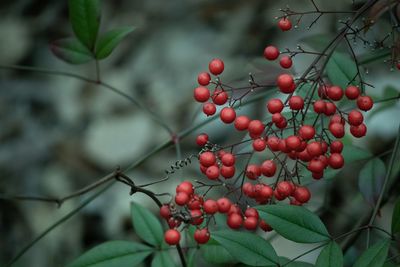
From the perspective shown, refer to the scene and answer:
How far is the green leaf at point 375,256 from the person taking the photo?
84 cm

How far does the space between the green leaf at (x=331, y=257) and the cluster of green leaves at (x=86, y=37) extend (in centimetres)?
58

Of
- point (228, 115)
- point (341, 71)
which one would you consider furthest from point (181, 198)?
point (341, 71)

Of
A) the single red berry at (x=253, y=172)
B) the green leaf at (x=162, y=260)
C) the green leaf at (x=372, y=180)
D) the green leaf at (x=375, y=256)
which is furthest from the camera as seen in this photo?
the green leaf at (x=372, y=180)

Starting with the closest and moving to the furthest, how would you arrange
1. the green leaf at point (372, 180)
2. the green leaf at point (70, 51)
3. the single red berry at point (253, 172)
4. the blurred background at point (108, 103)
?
the single red berry at point (253, 172), the green leaf at point (372, 180), the green leaf at point (70, 51), the blurred background at point (108, 103)

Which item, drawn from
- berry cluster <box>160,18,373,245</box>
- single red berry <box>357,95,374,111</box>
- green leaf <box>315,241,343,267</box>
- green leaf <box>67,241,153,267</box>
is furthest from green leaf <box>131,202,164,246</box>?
single red berry <box>357,95,374,111</box>

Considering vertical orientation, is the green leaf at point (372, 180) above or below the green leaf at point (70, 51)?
below

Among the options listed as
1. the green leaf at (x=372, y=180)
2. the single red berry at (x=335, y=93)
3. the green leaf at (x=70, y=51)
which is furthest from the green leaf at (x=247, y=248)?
the green leaf at (x=70, y=51)

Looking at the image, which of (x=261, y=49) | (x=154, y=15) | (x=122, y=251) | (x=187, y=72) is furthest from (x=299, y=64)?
(x=122, y=251)

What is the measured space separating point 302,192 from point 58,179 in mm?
1908

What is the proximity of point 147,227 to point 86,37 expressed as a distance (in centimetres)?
42

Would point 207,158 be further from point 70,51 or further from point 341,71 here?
point 70,51

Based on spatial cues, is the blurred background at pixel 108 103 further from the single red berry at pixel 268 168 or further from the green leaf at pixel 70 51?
the single red berry at pixel 268 168

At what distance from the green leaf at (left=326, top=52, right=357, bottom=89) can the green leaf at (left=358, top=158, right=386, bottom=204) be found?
0.71 ft

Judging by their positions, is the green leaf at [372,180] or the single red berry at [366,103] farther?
the green leaf at [372,180]
